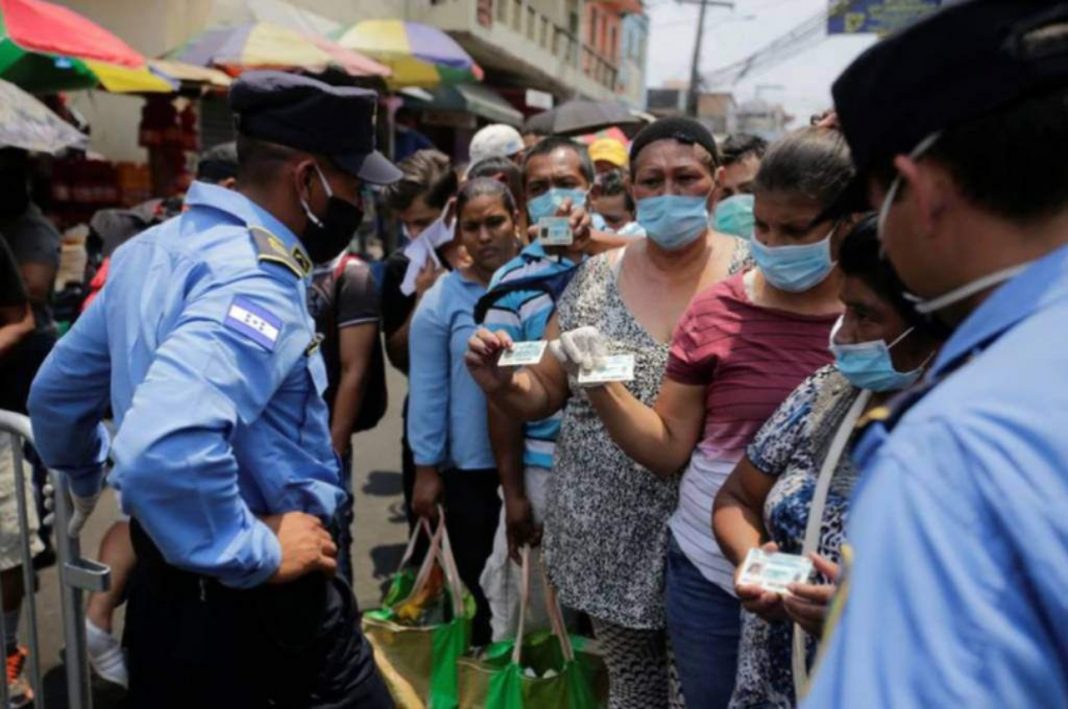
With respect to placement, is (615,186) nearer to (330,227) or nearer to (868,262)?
(330,227)

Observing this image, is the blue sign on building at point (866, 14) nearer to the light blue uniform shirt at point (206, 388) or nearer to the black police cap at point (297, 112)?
the black police cap at point (297, 112)

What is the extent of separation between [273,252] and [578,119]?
6.30m

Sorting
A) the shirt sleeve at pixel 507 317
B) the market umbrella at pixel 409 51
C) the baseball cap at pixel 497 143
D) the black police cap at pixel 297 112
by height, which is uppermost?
the market umbrella at pixel 409 51

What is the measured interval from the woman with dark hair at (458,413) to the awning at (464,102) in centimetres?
1410

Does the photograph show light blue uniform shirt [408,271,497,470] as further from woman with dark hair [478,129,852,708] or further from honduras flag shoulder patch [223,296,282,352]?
honduras flag shoulder patch [223,296,282,352]

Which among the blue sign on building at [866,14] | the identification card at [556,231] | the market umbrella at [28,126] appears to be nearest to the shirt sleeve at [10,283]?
the market umbrella at [28,126]

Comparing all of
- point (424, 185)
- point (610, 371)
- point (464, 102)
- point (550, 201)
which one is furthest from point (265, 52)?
point (464, 102)

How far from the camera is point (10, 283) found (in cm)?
363

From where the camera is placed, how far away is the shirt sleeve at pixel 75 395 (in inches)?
84.4

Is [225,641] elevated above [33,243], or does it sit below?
below

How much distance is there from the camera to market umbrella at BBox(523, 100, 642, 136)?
7635mm

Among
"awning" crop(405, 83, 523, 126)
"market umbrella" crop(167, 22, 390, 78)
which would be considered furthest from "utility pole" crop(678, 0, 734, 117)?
"market umbrella" crop(167, 22, 390, 78)

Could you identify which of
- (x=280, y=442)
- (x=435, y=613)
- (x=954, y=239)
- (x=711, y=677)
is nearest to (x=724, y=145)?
(x=435, y=613)

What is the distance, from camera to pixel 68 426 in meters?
2.24
